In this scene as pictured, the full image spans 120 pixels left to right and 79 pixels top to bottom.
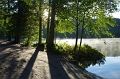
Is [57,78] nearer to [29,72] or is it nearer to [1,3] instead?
[29,72]

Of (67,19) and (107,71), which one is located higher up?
(67,19)

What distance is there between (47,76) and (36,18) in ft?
58.0

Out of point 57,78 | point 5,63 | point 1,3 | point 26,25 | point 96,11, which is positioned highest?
point 1,3

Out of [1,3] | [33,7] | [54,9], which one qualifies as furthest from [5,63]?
[1,3]

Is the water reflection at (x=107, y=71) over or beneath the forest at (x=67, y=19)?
beneath

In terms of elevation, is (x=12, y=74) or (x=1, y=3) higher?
(x=1, y=3)

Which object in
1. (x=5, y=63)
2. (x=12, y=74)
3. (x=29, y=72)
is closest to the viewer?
(x=12, y=74)

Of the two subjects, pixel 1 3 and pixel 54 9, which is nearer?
pixel 54 9

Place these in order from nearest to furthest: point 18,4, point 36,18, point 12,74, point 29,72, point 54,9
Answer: point 12,74 → point 29,72 → point 54,9 → point 18,4 → point 36,18

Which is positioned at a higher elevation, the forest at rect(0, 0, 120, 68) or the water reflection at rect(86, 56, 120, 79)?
the forest at rect(0, 0, 120, 68)

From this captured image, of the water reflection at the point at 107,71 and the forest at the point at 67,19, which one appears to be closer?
the water reflection at the point at 107,71

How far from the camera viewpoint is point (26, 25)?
24.0 m

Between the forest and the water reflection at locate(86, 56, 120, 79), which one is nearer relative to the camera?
the water reflection at locate(86, 56, 120, 79)

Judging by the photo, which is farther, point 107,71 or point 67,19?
point 67,19
